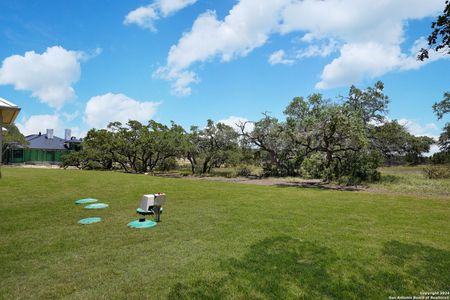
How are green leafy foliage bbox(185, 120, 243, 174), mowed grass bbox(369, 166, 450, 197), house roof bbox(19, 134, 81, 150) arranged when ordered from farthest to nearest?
house roof bbox(19, 134, 81, 150) < green leafy foliage bbox(185, 120, 243, 174) < mowed grass bbox(369, 166, 450, 197)

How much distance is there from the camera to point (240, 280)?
3773 millimetres

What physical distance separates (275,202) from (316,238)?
435 cm

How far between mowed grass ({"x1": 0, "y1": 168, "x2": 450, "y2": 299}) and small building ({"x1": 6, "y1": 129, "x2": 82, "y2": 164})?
1434 inches

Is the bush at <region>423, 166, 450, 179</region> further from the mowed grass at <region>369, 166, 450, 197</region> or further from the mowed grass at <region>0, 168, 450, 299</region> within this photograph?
the mowed grass at <region>0, 168, 450, 299</region>

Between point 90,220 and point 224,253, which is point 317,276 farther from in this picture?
point 90,220

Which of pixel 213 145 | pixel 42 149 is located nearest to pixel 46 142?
pixel 42 149

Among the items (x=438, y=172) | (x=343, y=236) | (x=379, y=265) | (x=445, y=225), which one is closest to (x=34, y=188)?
(x=343, y=236)

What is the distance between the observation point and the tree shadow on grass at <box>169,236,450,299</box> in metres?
3.47

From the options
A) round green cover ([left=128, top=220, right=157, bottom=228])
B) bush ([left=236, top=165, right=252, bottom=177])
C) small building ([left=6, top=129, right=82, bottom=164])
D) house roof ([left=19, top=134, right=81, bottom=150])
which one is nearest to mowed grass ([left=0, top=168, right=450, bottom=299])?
round green cover ([left=128, top=220, right=157, bottom=228])

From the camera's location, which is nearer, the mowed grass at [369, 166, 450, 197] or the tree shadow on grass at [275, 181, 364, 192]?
the mowed grass at [369, 166, 450, 197]

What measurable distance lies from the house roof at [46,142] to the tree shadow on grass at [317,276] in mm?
43894

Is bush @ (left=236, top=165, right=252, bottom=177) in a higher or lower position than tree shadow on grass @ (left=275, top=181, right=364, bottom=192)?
higher

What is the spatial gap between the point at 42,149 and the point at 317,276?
45159 mm

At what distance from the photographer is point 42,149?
39500 mm
